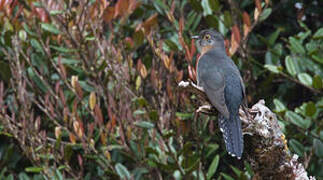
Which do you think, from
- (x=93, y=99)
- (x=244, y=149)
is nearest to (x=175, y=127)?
(x=93, y=99)

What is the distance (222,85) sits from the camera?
168 inches

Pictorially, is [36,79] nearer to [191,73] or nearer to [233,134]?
[191,73]

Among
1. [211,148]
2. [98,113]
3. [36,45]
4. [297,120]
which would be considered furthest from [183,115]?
[36,45]

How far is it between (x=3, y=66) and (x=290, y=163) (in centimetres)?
271

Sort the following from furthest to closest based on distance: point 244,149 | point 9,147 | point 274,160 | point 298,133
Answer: point 9,147, point 298,133, point 244,149, point 274,160

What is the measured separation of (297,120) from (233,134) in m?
1.15

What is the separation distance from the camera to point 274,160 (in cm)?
349

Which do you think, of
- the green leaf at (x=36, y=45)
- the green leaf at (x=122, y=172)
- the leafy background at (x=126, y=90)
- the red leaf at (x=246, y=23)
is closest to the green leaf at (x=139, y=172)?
the leafy background at (x=126, y=90)

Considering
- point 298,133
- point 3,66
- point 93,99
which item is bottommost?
point 298,133

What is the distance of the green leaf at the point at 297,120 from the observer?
4.64m

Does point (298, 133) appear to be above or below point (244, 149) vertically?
below

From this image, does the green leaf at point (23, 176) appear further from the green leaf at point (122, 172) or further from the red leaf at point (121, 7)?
the red leaf at point (121, 7)

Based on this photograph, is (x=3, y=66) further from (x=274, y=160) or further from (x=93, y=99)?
(x=274, y=160)

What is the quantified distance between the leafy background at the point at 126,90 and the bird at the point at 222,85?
123mm
